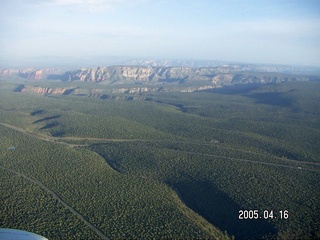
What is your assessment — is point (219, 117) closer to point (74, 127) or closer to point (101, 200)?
point (74, 127)

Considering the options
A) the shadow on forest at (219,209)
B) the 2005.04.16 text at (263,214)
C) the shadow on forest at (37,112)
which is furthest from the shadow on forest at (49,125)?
the 2005.04.16 text at (263,214)

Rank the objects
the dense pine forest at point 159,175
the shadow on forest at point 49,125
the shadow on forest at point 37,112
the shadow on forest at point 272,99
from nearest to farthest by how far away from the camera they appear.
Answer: the dense pine forest at point 159,175, the shadow on forest at point 49,125, the shadow on forest at point 37,112, the shadow on forest at point 272,99

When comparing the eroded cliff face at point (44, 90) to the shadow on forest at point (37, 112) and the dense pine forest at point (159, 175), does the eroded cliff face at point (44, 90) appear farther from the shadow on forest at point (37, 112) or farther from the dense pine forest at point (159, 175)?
the dense pine forest at point (159, 175)

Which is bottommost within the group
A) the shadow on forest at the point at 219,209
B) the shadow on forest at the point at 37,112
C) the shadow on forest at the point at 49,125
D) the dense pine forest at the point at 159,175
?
the shadow on forest at the point at 219,209

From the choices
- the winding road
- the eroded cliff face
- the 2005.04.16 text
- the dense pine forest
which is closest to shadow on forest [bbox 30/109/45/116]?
the dense pine forest

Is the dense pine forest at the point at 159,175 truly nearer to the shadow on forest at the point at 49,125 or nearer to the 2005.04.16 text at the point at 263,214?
the 2005.04.16 text at the point at 263,214

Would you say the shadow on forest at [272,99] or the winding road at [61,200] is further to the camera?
the shadow on forest at [272,99]

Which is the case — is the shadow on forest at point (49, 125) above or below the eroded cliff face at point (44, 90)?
below

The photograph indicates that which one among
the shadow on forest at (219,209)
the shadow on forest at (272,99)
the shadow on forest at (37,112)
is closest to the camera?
the shadow on forest at (219,209)
